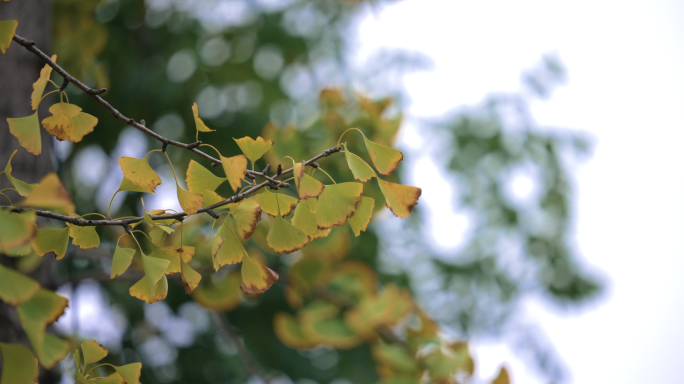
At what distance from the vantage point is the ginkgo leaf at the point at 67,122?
0.39 m

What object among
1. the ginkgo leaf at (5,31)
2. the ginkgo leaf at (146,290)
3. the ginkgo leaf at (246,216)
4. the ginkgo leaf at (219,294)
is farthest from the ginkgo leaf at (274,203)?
the ginkgo leaf at (219,294)

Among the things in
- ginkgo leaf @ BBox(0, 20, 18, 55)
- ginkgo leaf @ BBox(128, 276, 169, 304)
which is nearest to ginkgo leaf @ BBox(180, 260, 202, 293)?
ginkgo leaf @ BBox(128, 276, 169, 304)

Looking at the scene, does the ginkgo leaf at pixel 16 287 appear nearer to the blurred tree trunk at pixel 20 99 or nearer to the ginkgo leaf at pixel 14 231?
the ginkgo leaf at pixel 14 231

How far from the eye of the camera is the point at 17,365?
0.88ft

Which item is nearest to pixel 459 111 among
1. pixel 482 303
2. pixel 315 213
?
pixel 482 303

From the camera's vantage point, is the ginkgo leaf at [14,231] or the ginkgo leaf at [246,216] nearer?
the ginkgo leaf at [14,231]

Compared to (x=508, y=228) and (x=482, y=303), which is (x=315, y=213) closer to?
(x=508, y=228)

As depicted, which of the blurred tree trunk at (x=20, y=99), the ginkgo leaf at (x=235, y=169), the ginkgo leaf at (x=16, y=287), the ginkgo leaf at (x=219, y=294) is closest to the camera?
the ginkgo leaf at (x=16, y=287)

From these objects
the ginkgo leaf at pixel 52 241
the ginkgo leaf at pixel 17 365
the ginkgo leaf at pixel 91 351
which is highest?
the ginkgo leaf at pixel 52 241

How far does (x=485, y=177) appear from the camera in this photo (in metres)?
2.18

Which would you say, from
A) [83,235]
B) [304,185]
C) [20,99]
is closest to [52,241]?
[83,235]

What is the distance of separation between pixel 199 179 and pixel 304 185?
12cm

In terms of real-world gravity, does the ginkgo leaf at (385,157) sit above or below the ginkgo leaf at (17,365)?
above

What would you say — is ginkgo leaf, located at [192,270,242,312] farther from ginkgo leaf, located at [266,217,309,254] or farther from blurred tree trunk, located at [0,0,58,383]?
ginkgo leaf, located at [266,217,309,254]
